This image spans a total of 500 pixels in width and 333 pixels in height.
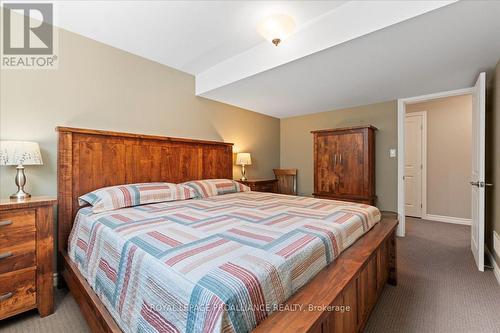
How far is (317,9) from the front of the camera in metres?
1.93

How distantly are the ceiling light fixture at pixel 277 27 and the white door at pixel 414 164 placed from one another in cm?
379

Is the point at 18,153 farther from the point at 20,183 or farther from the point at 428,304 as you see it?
the point at 428,304

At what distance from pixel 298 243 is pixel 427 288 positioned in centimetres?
174

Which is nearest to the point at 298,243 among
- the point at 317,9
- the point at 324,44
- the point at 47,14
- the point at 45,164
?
the point at 324,44

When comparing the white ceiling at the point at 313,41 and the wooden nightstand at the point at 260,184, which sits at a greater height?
the white ceiling at the point at 313,41

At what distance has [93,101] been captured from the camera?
242cm

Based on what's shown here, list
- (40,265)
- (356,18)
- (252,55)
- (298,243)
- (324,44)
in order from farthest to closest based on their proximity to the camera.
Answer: (252,55) → (324,44) → (356,18) → (40,265) → (298,243)

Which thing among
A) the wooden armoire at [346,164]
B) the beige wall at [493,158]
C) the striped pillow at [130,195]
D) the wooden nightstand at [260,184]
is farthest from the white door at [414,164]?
the striped pillow at [130,195]

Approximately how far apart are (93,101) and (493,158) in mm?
4341

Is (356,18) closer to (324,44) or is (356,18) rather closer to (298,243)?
(324,44)

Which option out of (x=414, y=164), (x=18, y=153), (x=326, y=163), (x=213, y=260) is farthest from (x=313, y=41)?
(x=414, y=164)

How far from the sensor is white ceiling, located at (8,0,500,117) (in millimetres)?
1734

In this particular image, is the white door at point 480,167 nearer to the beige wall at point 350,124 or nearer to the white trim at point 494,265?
the white trim at point 494,265

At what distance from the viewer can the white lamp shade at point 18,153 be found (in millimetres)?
1712
